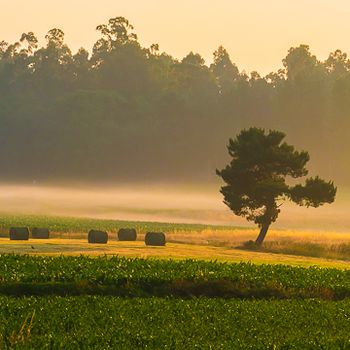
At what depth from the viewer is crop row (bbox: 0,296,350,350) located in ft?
82.6

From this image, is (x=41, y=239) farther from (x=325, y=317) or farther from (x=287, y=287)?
(x=325, y=317)

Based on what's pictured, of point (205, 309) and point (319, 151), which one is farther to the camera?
point (319, 151)

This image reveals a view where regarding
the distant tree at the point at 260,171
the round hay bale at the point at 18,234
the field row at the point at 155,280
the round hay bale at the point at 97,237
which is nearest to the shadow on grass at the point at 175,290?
the field row at the point at 155,280

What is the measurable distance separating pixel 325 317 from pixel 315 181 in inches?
1721

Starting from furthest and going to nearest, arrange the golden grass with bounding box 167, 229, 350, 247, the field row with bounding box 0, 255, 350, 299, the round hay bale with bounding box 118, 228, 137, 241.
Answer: the golden grass with bounding box 167, 229, 350, 247 < the round hay bale with bounding box 118, 228, 137, 241 < the field row with bounding box 0, 255, 350, 299

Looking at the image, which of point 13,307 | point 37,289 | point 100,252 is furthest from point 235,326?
point 100,252

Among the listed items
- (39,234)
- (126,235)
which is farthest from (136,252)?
(39,234)

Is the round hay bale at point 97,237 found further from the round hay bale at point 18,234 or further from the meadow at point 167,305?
the meadow at point 167,305

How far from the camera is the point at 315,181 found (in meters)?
74.6

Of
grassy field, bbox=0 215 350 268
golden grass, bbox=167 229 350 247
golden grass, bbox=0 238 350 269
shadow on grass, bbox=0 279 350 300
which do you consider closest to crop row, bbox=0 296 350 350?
shadow on grass, bbox=0 279 350 300

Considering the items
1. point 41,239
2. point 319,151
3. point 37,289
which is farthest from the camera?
point 319,151

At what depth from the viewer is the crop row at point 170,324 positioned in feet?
82.6

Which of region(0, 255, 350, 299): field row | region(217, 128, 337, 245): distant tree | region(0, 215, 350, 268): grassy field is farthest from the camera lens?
region(217, 128, 337, 245): distant tree

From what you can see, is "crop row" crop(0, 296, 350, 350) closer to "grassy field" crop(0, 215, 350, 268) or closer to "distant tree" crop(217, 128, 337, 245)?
"grassy field" crop(0, 215, 350, 268)
